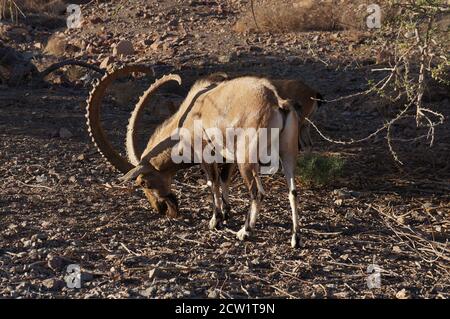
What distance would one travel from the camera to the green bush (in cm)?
911

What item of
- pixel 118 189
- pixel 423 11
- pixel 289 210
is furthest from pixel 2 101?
pixel 423 11

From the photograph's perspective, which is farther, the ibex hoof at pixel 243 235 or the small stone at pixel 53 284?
the ibex hoof at pixel 243 235

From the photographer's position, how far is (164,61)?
52.3ft

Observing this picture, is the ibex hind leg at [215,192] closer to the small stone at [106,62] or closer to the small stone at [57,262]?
the small stone at [57,262]

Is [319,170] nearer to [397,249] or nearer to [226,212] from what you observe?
[226,212]

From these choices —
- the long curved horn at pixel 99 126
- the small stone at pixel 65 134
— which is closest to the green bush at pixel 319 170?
the long curved horn at pixel 99 126

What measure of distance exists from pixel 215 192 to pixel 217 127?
0.73 m

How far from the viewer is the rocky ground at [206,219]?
6625 mm

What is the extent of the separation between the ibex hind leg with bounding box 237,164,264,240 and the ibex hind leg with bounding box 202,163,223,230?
372mm

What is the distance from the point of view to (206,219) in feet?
27.1

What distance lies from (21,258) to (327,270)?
2534 millimetres

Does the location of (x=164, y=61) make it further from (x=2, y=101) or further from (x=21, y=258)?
(x=21, y=258)

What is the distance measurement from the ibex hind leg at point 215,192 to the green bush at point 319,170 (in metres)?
1.35

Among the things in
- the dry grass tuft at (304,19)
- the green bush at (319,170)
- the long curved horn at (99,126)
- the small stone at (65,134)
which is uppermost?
the long curved horn at (99,126)
